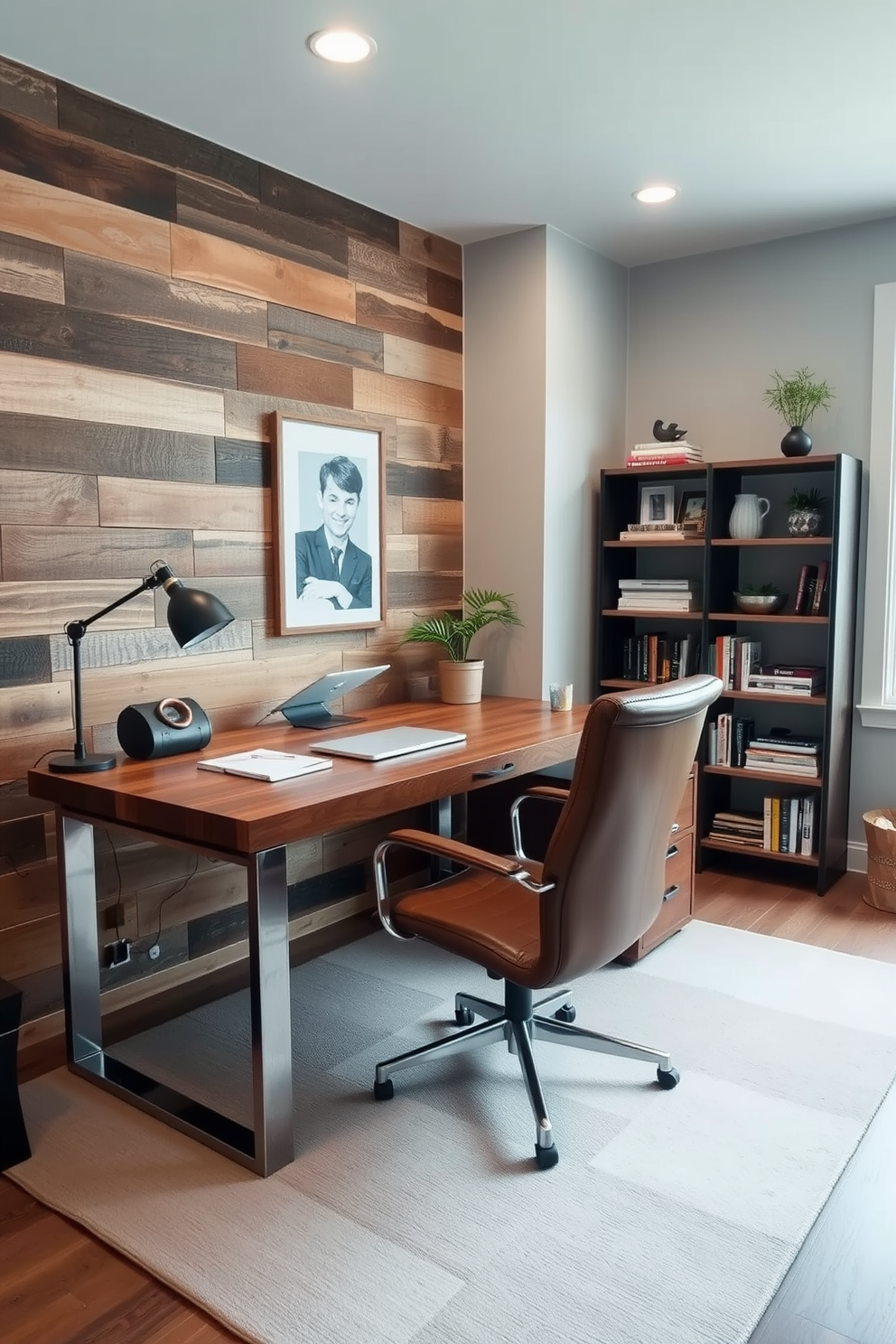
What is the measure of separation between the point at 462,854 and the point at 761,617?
6.79ft

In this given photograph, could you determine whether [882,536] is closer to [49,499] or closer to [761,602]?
[761,602]

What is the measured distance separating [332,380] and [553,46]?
1213 millimetres

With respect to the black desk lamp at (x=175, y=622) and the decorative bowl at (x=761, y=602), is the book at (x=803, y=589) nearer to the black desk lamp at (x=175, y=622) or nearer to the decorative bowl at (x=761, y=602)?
the decorative bowl at (x=761, y=602)

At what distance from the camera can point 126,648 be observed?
267cm

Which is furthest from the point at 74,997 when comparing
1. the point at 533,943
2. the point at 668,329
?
the point at 668,329

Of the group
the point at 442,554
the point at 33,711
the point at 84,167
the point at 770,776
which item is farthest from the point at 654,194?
the point at 33,711

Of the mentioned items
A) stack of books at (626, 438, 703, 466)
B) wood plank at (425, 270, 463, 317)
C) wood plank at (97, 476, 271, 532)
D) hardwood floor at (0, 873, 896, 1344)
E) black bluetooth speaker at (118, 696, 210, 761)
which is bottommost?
hardwood floor at (0, 873, 896, 1344)

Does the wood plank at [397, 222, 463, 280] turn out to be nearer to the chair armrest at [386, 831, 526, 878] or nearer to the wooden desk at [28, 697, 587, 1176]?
the wooden desk at [28, 697, 587, 1176]

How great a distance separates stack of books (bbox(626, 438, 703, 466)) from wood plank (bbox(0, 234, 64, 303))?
219 cm

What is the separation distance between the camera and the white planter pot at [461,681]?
3400 millimetres

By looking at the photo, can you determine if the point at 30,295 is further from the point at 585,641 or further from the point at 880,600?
the point at 880,600

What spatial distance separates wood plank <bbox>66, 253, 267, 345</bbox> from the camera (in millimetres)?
2512

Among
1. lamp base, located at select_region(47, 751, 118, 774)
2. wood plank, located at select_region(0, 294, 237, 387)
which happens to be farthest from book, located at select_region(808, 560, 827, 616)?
lamp base, located at select_region(47, 751, 118, 774)

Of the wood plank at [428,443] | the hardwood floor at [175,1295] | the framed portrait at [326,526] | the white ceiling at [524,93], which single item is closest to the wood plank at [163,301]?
the framed portrait at [326,526]
